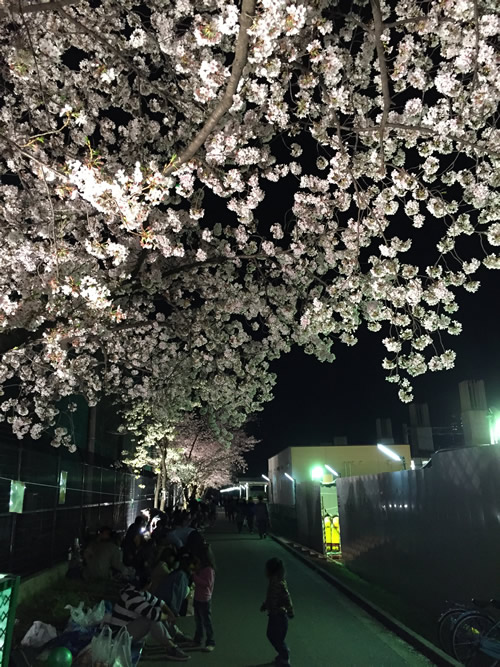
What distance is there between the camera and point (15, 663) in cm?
442

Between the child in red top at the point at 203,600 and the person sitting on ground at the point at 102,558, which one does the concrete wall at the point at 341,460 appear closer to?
the person sitting on ground at the point at 102,558

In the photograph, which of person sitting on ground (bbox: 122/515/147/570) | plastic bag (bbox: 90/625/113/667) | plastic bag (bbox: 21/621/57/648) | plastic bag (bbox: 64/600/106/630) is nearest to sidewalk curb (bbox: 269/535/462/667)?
plastic bag (bbox: 90/625/113/667)

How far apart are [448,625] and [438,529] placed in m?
2.04

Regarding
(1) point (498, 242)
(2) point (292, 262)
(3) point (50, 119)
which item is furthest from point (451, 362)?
(3) point (50, 119)

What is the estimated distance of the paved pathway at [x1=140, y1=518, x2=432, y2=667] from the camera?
23.4ft

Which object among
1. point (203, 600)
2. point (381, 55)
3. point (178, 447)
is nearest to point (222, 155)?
point (381, 55)

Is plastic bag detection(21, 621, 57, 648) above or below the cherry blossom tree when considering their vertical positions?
below

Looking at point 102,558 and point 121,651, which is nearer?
point 121,651

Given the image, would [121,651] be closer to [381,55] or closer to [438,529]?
[438,529]

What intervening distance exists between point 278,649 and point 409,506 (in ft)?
15.1

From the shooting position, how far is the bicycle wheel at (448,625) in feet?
23.1

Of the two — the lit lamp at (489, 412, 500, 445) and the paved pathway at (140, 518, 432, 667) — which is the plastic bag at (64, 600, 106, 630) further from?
the lit lamp at (489, 412, 500, 445)

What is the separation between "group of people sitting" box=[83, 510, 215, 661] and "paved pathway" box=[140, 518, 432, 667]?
1.26 feet

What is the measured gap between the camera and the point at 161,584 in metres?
8.44
